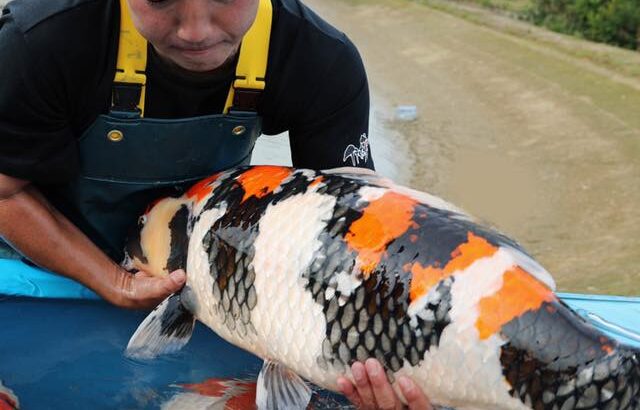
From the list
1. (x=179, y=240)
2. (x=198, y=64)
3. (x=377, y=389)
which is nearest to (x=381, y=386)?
(x=377, y=389)

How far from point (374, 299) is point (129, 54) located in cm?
96

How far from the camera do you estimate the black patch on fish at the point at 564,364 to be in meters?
1.99

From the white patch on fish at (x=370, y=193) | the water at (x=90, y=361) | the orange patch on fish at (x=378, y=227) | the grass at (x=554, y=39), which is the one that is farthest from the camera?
the grass at (x=554, y=39)

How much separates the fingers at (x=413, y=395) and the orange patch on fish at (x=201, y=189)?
0.84m

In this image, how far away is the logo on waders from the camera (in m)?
3.02

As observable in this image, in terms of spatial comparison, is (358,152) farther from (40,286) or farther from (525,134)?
(525,134)

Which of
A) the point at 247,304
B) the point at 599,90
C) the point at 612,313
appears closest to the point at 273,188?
the point at 247,304

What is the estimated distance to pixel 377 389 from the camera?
2.26m

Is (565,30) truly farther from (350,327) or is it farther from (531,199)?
(350,327)

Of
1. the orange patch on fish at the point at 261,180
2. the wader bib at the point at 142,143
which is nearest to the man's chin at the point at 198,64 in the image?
the wader bib at the point at 142,143

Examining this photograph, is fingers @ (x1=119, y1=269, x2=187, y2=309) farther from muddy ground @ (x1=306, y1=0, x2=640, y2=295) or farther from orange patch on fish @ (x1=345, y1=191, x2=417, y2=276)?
muddy ground @ (x1=306, y1=0, x2=640, y2=295)

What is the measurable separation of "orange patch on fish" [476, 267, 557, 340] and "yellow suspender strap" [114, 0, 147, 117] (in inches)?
44.8

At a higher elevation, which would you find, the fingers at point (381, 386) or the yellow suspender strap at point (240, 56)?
the yellow suspender strap at point (240, 56)

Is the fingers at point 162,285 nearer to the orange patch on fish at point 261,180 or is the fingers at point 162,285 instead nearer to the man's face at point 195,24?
the orange patch on fish at point 261,180
